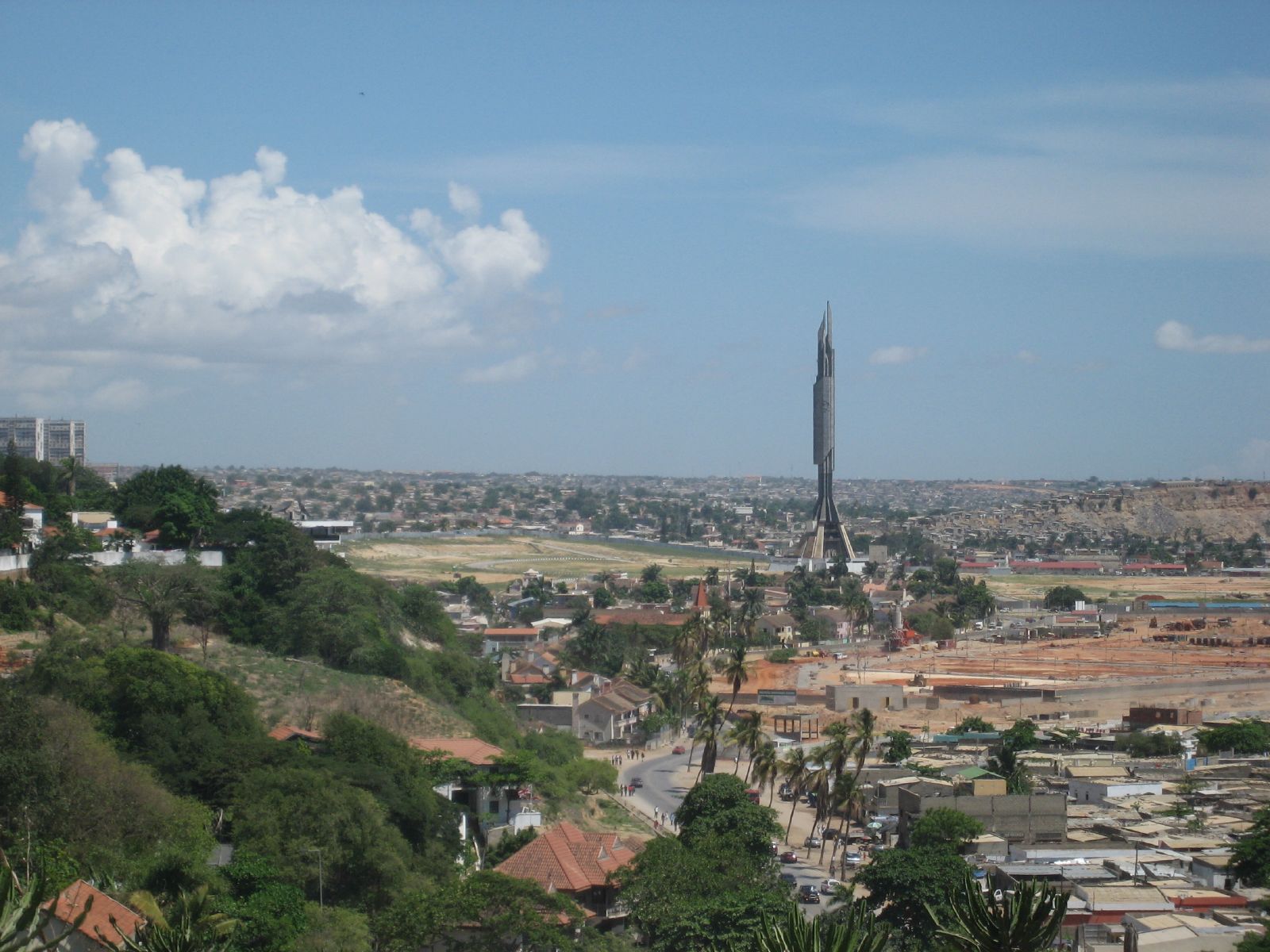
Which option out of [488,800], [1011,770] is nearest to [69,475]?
[488,800]

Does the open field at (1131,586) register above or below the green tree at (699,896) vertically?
below

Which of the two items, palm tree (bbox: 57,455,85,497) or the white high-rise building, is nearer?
palm tree (bbox: 57,455,85,497)

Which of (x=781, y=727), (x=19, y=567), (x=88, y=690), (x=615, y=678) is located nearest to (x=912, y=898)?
(x=88, y=690)

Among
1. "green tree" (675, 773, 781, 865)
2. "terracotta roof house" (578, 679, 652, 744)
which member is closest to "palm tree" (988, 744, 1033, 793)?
"green tree" (675, 773, 781, 865)

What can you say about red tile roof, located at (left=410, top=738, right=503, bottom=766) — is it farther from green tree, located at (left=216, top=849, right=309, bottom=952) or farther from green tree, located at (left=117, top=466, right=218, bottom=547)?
green tree, located at (left=117, top=466, right=218, bottom=547)

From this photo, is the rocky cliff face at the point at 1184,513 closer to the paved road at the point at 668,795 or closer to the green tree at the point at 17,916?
the paved road at the point at 668,795

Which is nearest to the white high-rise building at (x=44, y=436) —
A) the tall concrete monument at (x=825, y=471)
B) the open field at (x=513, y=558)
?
the open field at (x=513, y=558)
